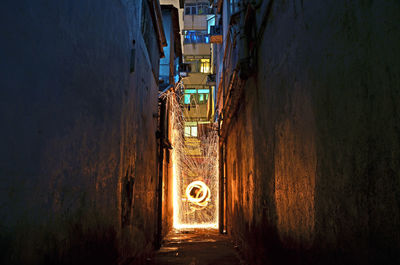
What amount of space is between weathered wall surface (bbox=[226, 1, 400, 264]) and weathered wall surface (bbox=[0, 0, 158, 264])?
199 centimetres

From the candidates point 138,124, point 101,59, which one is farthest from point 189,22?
point 101,59

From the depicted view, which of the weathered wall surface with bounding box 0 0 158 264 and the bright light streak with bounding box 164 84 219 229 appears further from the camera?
the bright light streak with bounding box 164 84 219 229

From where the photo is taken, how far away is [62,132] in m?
2.59

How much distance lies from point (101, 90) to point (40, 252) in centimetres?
211

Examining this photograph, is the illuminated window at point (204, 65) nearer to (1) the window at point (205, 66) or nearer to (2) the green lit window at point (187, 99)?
(1) the window at point (205, 66)

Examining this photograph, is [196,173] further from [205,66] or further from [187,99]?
[205,66]

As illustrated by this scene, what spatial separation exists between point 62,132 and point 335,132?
6.82 ft

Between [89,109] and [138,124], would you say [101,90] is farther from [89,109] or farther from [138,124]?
[138,124]

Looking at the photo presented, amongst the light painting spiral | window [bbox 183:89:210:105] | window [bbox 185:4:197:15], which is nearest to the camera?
the light painting spiral

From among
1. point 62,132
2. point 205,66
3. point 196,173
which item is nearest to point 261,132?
Answer: point 62,132

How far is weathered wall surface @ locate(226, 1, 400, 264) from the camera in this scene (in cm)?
154

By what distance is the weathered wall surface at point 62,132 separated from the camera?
6.12 ft

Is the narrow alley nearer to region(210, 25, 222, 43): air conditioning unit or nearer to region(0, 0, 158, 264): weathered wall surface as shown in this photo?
region(0, 0, 158, 264): weathered wall surface

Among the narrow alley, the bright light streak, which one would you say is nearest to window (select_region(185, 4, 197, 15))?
the bright light streak
